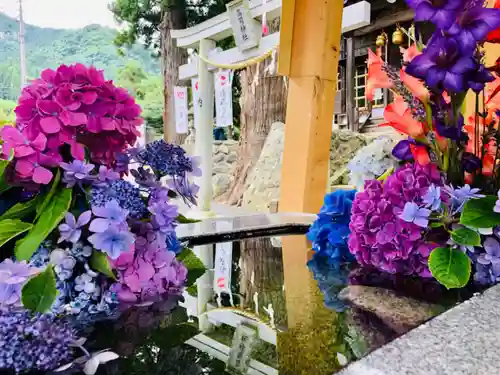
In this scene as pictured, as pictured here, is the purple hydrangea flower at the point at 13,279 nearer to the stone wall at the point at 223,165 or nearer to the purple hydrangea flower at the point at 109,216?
the purple hydrangea flower at the point at 109,216

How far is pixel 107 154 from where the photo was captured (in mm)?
598

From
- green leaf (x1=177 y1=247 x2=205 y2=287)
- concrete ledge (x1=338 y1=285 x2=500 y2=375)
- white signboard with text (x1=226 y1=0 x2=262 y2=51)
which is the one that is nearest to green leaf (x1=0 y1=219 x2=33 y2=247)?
green leaf (x1=177 y1=247 x2=205 y2=287)

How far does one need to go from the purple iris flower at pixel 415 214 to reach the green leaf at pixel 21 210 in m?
0.47

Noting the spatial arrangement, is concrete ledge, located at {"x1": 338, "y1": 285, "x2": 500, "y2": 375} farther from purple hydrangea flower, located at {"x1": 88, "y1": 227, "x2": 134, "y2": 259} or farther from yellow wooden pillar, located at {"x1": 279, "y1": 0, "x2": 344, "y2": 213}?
yellow wooden pillar, located at {"x1": 279, "y1": 0, "x2": 344, "y2": 213}

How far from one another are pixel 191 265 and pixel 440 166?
1.36 feet

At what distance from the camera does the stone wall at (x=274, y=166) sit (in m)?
4.31

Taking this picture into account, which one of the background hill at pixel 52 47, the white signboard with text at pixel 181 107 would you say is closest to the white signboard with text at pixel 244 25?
the white signboard with text at pixel 181 107

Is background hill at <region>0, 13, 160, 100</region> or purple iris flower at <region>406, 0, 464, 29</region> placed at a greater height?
background hill at <region>0, 13, 160, 100</region>

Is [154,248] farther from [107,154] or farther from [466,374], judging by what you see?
[466,374]

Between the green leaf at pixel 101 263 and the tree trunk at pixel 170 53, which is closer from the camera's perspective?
the green leaf at pixel 101 263

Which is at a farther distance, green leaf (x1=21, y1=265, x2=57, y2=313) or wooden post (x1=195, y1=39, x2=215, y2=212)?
wooden post (x1=195, y1=39, x2=215, y2=212)

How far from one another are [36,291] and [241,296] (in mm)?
300

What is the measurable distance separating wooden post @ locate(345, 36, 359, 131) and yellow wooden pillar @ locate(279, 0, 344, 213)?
551 cm

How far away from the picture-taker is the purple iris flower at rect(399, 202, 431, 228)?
2.04 ft
